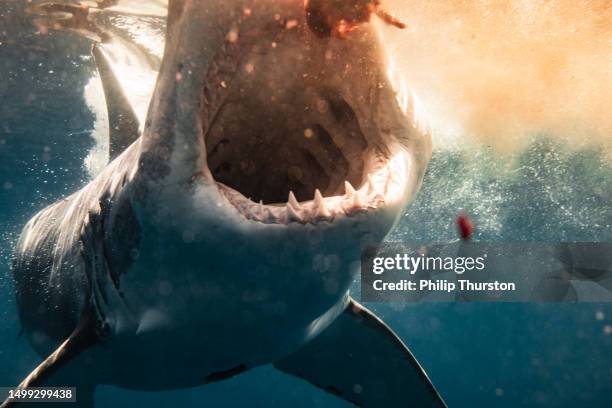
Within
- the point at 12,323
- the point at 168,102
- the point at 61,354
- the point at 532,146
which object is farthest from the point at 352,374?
the point at 12,323

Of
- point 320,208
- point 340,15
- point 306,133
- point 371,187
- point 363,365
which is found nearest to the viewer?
point 320,208

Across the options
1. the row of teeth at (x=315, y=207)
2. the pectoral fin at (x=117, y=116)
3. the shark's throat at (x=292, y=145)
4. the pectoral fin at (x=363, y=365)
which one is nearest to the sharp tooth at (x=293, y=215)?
the row of teeth at (x=315, y=207)

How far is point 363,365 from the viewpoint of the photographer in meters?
3.94

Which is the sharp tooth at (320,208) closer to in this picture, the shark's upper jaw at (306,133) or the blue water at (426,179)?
the shark's upper jaw at (306,133)

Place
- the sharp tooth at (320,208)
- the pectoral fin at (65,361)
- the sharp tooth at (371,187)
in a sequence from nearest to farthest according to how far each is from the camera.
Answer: the sharp tooth at (320,208) < the sharp tooth at (371,187) < the pectoral fin at (65,361)

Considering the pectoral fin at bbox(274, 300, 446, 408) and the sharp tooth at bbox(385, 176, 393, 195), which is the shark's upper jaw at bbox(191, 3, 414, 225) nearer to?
the sharp tooth at bbox(385, 176, 393, 195)

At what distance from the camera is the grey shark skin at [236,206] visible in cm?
166

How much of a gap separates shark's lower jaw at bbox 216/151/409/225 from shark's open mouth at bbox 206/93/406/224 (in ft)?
0.06

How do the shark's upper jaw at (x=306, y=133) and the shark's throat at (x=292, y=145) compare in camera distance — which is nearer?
the shark's upper jaw at (x=306, y=133)

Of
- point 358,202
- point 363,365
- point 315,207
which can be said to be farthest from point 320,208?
point 363,365

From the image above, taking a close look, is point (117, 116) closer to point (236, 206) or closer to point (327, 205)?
point (236, 206)

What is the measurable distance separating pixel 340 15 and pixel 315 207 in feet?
2.97

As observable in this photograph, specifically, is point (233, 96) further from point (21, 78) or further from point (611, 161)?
point (611, 161)

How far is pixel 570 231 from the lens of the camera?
2694 cm
